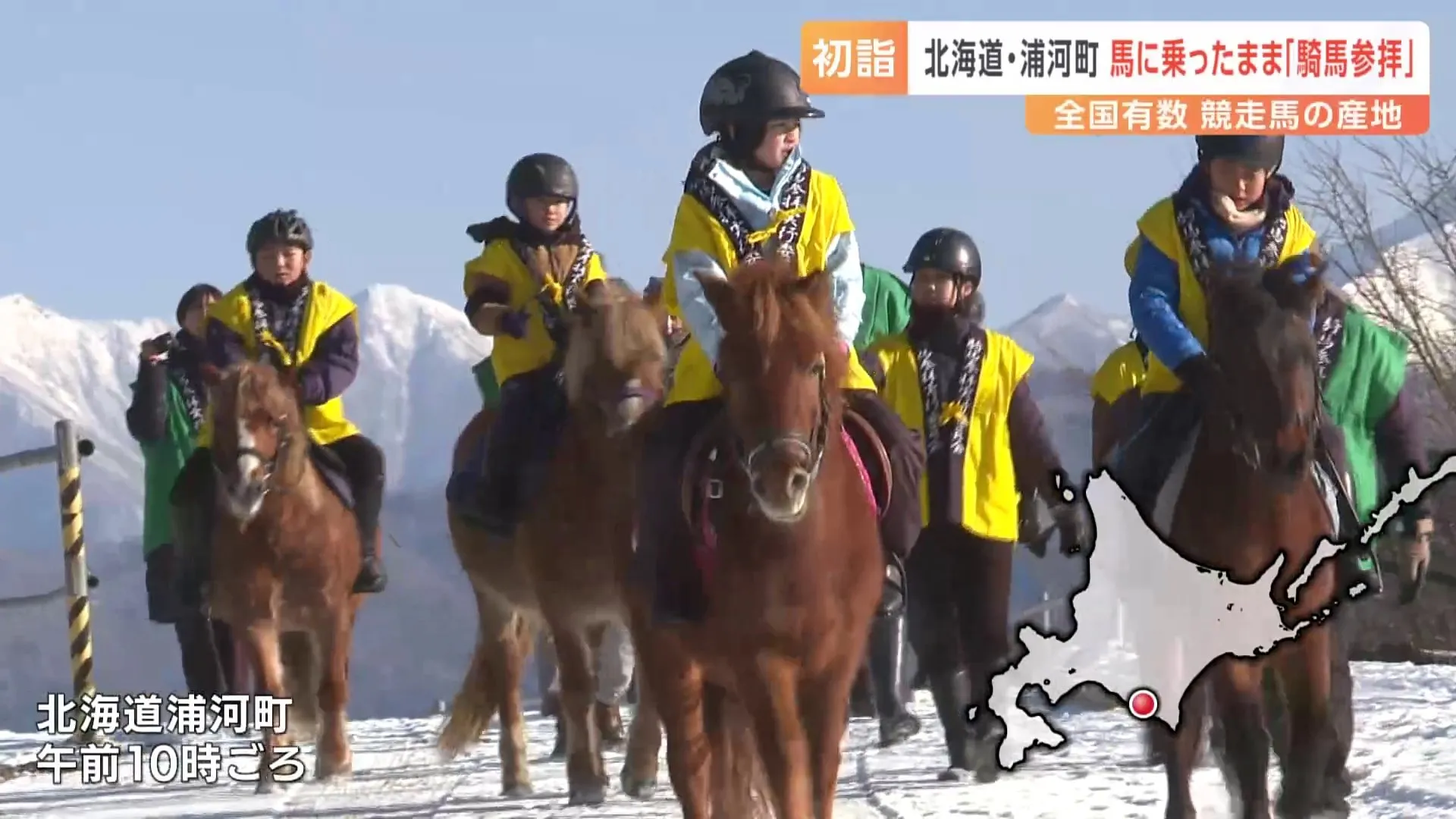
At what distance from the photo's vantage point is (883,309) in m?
12.9

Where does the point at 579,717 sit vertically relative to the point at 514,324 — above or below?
below

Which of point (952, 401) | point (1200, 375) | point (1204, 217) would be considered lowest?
point (1200, 375)

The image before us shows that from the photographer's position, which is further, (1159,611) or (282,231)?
(282,231)

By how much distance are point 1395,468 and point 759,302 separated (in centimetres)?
343

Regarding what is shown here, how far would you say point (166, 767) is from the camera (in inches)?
486

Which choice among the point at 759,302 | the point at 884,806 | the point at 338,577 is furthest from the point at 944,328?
the point at 759,302

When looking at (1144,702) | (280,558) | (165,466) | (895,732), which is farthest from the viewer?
(165,466)

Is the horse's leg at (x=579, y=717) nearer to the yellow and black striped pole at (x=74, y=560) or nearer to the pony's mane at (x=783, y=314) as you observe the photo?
the pony's mane at (x=783, y=314)

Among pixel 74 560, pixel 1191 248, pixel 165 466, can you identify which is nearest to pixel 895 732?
pixel 1191 248

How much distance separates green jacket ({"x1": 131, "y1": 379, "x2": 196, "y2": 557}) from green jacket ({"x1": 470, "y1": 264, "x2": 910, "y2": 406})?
2.36 meters

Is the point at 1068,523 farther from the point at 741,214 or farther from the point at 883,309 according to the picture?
the point at 741,214

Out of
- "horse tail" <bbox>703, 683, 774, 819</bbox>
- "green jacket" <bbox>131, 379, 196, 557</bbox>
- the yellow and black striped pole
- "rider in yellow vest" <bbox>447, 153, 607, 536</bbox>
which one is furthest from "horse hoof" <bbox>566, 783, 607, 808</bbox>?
the yellow and black striped pole

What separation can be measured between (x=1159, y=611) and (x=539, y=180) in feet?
16.0

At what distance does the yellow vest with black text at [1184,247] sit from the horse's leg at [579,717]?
314 cm
